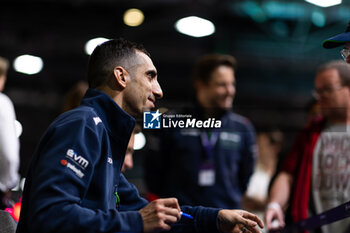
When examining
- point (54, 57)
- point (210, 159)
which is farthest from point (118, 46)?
point (54, 57)

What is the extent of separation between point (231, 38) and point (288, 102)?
11.0 ft

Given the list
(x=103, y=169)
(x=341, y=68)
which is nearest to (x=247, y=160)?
(x=341, y=68)

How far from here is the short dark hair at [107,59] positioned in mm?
1483

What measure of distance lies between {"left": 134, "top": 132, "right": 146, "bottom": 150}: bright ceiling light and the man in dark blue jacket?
0.47 ft

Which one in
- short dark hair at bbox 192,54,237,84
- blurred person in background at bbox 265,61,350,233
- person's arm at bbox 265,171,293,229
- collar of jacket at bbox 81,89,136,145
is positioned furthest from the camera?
short dark hair at bbox 192,54,237,84

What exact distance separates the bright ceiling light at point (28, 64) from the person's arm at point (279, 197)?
688 cm

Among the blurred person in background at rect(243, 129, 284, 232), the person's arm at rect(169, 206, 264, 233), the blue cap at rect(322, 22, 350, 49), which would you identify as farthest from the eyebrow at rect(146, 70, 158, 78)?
the blurred person in background at rect(243, 129, 284, 232)

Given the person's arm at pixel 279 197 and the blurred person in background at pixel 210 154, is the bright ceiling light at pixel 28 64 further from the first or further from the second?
the person's arm at pixel 279 197

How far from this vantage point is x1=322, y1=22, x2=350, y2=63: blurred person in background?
166 centimetres

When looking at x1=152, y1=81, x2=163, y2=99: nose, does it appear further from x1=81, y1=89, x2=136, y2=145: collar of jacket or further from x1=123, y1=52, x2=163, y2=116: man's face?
x1=81, y1=89, x2=136, y2=145: collar of jacket

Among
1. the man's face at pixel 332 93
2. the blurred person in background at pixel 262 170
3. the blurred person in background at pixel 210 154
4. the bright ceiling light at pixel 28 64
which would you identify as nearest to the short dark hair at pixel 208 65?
the blurred person in background at pixel 210 154

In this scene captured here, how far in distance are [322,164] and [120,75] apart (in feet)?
4.71

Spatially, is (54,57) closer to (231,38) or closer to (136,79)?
(231,38)

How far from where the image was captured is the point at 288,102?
37.0 ft
